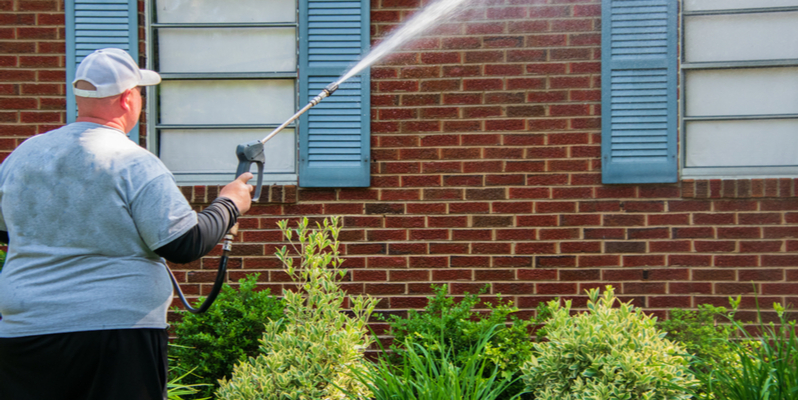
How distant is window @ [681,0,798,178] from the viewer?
3.72 metres

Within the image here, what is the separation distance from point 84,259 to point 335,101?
7.64 ft

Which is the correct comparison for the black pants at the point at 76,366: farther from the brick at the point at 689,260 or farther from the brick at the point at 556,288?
the brick at the point at 689,260

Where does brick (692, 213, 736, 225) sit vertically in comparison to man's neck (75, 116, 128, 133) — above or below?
below

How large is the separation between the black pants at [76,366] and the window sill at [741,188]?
343 centimetres

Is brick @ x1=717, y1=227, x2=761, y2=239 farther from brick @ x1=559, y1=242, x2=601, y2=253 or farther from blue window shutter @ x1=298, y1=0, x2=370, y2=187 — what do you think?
blue window shutter @ x1=298, y1=0, x2=370, y2=187

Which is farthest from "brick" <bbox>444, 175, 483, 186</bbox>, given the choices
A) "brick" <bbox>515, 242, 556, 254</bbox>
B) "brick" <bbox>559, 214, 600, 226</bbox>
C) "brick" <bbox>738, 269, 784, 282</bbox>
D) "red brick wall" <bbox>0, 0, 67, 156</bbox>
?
"red brick wall" <bbox>0, 0, 67, 156</bbox>

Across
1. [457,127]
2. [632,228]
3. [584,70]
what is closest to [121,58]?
[457,127]

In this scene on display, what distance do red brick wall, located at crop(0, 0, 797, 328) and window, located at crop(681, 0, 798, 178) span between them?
0.43 m

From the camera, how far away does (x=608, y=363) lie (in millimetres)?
2473

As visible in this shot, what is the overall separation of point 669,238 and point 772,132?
102 cm

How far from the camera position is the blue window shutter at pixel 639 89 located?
12.1 ft

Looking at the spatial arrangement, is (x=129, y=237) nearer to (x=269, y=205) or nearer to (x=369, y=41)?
(x=269, y=205)

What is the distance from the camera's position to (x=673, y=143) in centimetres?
367

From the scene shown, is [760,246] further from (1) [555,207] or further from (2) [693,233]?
(1) [555,207]
